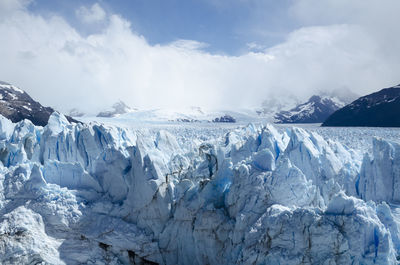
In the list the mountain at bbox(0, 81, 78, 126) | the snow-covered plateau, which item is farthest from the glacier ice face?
the mountain at bbox(0, 81, 78, 126)

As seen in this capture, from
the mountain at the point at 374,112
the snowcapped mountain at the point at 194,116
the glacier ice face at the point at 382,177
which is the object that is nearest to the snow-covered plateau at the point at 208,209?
the glacier ice face at the point at 382,177

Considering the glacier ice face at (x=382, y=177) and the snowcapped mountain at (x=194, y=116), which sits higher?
the snowcapped mountain at (x=194, y=116)

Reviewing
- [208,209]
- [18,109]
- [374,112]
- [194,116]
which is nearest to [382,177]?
[208,209]

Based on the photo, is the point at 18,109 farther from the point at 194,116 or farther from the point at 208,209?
the point at 208,209

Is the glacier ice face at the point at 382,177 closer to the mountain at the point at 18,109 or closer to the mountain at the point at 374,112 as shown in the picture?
the mountain at the point at 374,112

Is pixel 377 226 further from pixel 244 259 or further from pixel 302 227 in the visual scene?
pixel 244 259

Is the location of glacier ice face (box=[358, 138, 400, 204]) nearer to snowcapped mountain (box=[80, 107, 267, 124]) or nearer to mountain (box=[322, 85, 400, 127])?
mountain (box=[322, 85, 400, 127])

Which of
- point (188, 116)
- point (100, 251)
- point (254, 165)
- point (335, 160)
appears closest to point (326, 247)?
point (254, 165)
